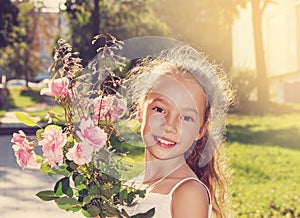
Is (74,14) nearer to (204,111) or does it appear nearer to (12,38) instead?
(12,38)

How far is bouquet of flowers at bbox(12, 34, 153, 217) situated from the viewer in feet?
9.75

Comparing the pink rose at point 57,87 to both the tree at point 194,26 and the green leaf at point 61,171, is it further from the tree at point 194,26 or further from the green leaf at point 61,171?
the tree at point 194,26

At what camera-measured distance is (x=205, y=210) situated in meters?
3.15

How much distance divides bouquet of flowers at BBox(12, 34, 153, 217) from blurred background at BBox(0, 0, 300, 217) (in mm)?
243

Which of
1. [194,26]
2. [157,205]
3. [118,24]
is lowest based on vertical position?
[194,26]

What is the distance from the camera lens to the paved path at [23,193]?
9720 mm

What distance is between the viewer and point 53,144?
2977 millimetres

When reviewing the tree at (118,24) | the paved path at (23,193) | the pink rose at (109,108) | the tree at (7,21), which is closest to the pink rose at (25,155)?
the pink rose at (109,108)

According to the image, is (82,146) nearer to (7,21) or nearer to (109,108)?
(109,108)

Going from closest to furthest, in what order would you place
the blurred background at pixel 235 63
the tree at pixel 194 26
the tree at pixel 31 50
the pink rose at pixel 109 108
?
the pink rose at pixel 109 108
the blurred background at pixel 235 63
the tree at pixel 194 26
the tree at pixel 31 50

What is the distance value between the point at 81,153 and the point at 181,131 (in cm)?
47

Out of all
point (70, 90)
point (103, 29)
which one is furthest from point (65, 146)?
point (103, 29)

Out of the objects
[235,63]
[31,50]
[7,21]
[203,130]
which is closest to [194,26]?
[31,50]

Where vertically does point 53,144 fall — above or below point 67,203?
above
